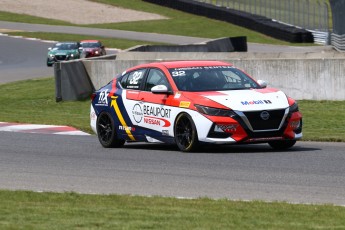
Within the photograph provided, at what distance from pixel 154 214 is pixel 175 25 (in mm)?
57074

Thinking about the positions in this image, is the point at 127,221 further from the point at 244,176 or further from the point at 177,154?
the point at 177,154

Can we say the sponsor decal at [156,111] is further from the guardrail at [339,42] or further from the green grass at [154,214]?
the guardrail at [339,42]

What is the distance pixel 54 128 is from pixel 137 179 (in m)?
8.48

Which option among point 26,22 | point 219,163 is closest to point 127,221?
point 219,163

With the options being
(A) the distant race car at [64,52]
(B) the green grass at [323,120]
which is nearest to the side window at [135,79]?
(B) the green grass at [323,120]

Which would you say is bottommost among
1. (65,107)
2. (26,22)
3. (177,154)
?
(26,22)

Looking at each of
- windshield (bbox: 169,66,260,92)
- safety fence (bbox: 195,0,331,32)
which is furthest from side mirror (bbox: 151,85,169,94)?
safety fence (bbox: 195,0,331,32)

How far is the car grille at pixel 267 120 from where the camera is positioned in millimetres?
14539

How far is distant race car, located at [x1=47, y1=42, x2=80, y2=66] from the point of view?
47013 mm

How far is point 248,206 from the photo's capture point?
373 inches

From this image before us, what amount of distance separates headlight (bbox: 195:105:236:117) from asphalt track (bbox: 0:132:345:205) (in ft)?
1.79

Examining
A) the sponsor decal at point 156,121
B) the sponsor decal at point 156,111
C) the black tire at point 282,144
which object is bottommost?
the black tire at point 282,144

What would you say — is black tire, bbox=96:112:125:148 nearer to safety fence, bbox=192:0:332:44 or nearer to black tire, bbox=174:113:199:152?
black tire, bbox=174:113:199:152

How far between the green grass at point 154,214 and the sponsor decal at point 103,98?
6.34 metres
